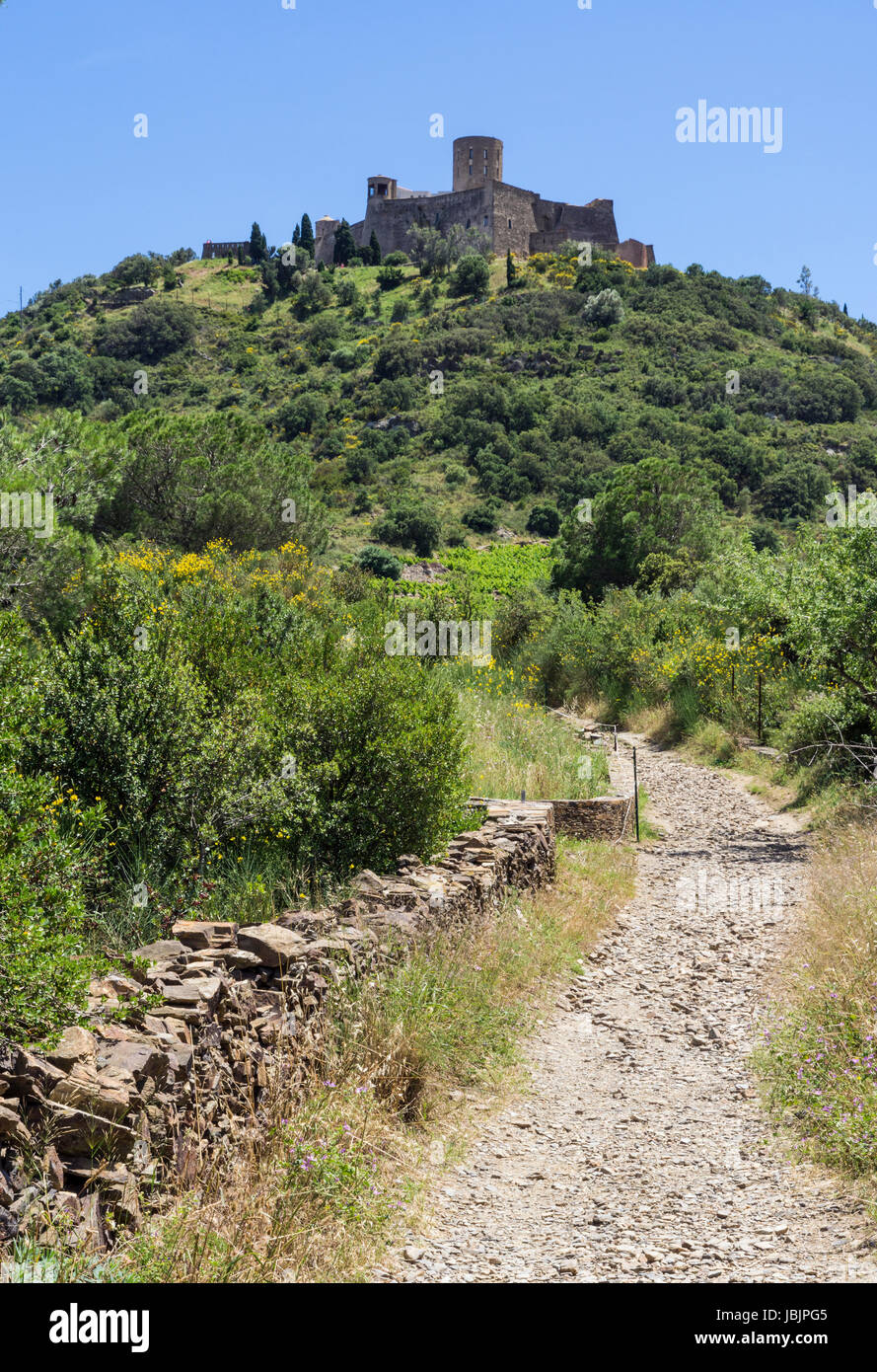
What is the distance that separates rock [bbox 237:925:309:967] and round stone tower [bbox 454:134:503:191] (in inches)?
3823

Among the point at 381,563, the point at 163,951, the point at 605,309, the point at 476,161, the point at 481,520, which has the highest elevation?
the point at 476,161

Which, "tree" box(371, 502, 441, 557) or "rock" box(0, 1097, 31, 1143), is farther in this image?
"tree" box(371, 502, 441, 557)

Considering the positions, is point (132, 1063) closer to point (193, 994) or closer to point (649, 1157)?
point (193, 994)

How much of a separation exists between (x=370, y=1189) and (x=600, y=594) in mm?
26200

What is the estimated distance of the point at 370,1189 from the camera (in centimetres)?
359

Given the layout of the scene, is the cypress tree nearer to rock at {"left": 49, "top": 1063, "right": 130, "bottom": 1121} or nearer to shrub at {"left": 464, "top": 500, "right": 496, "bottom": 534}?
shrub at {"left": 464, "top": 500, "right": 496, "bottom": 534}

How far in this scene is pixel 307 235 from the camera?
95.4 meters

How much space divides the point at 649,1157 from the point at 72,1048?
8.16ft

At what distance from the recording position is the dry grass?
9.68 feet

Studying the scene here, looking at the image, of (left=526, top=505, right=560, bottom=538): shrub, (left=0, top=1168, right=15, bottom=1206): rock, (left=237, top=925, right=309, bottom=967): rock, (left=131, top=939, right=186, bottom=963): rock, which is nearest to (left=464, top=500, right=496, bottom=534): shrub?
(left=526, top=505, right=560, bottom=538): shrub

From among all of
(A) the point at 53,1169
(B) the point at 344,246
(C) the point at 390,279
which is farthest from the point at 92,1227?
(B) the point at 344,246

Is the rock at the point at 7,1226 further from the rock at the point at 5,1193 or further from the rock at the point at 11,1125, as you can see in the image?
the rock at the point at 11,1125
